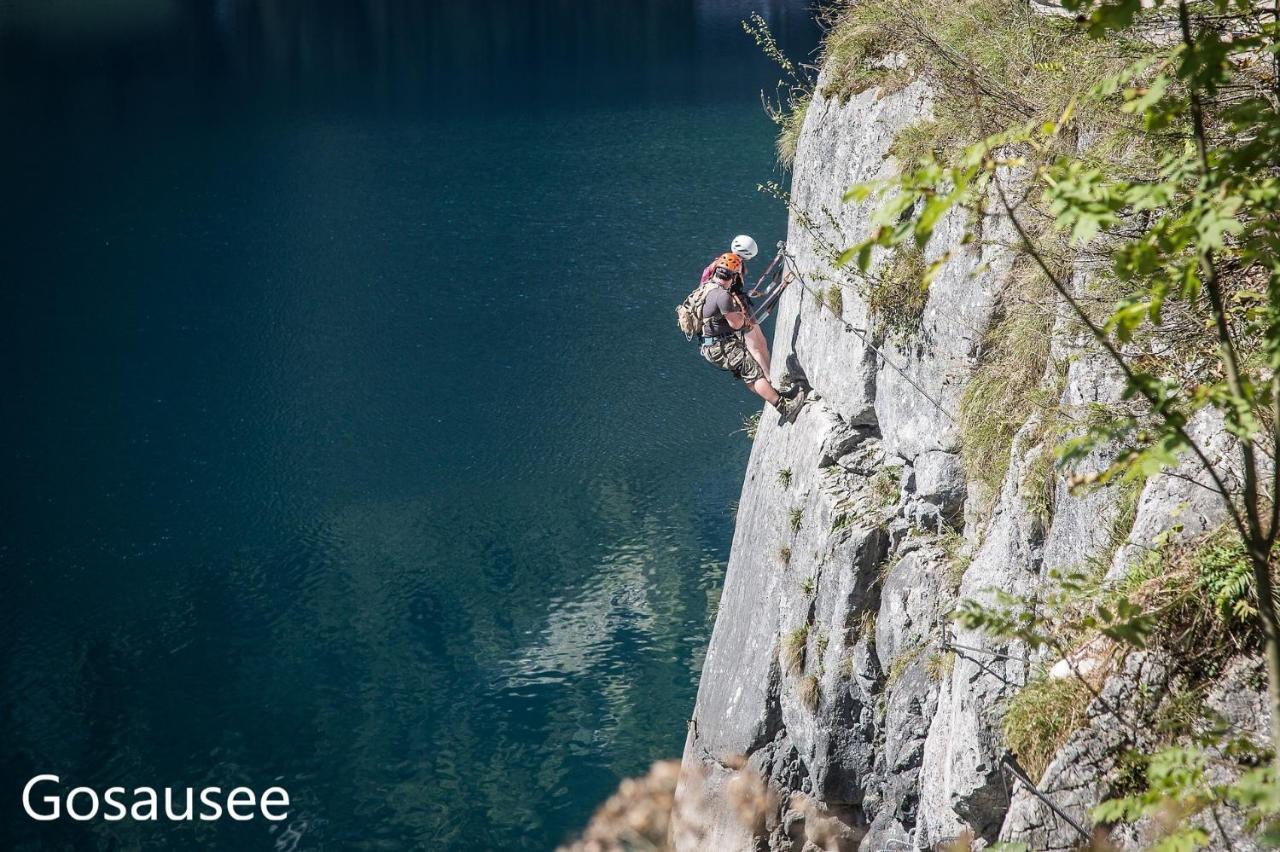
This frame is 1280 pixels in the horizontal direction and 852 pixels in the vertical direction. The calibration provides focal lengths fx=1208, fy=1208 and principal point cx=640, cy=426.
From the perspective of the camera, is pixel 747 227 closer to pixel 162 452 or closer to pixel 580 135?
pixel 580 135

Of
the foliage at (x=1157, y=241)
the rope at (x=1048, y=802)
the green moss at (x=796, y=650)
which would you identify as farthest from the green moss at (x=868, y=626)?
the rope at (x=1048, y=802)

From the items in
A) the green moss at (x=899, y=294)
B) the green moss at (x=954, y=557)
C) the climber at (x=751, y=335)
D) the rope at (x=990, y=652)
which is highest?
the green moss at (x=899, y=294)

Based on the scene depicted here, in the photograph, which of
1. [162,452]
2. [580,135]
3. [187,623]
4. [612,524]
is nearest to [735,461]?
[612,524]

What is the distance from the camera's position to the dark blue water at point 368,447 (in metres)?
16.1

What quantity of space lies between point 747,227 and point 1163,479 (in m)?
25.5

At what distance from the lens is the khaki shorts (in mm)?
12203

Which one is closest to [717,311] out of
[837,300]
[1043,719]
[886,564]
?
[837,300]

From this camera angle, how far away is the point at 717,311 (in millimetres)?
12047

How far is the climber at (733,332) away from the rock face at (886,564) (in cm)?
29

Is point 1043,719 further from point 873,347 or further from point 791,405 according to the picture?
point 791,405

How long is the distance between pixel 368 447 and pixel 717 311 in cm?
1291

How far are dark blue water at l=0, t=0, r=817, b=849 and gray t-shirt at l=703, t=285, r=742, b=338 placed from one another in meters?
6.18

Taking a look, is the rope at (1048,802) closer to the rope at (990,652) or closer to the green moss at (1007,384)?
the rope at (990,652)

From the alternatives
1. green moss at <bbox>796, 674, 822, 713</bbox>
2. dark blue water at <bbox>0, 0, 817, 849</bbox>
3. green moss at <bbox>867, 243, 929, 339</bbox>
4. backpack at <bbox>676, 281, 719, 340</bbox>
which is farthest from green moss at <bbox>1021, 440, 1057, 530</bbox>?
dark blue water at <bbox>0, 0, 817, 849</bbox>
